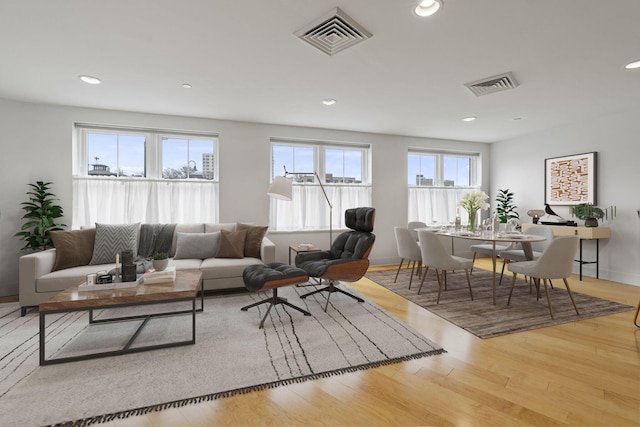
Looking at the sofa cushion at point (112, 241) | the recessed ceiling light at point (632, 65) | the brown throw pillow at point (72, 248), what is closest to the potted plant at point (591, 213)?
the recessed ceiling light at point (632, 65)

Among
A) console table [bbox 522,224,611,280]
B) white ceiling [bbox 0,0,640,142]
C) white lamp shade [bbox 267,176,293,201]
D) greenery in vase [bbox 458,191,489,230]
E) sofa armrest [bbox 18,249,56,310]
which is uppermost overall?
white ceiling [bbox 0,0,640,142]

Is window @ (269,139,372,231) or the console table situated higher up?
window @ (269,139,372,231)

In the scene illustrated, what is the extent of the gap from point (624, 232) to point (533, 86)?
113 inches

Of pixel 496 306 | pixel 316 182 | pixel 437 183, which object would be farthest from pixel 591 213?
pixel 316 182

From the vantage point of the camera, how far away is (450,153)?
6.44 meters

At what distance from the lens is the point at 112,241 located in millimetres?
3672

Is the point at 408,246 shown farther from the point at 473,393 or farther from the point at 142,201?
the point at 142,201

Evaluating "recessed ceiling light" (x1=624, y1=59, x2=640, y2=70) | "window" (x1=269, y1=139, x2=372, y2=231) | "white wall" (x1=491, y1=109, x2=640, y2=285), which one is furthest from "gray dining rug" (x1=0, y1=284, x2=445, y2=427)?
"white wall" (x1=491, y1=109, x2=640, y2=285)

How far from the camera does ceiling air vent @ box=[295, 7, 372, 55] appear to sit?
217 centimetres

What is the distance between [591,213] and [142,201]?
22.2 feet

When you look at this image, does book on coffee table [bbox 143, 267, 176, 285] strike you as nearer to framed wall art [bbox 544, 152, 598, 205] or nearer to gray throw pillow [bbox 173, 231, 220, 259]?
gray throw pillow [bbox 173, 231, 220, 259]

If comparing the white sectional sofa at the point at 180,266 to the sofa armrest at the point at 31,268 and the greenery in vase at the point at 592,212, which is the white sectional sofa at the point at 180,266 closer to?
the sofa armrest at the point at 31,268

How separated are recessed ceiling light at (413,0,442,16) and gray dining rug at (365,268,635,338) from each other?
2.60m

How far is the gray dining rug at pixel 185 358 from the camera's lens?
1745 mm
